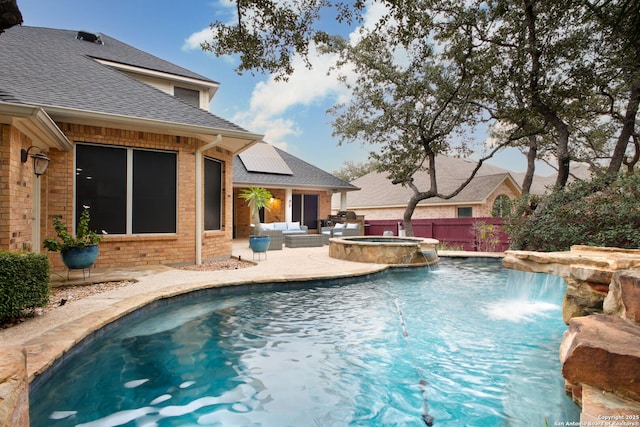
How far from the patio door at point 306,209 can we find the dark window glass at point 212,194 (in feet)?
30.1

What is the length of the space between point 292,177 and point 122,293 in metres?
13.2

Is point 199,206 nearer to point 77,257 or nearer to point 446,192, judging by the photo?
point 77,257

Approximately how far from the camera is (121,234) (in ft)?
24.1

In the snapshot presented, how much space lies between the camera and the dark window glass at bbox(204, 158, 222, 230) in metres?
8.81

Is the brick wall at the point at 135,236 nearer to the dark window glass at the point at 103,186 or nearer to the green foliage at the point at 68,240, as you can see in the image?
the dark window glass at the point at 103,186

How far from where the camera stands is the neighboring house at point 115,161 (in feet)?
20.4

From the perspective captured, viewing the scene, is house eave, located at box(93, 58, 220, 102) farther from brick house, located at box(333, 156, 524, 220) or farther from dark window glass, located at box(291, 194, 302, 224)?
brick house, located at box(333, 156, 524, 220)

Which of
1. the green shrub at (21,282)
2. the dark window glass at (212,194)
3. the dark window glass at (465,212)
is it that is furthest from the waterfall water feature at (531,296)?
the dark window glass at (465,212)

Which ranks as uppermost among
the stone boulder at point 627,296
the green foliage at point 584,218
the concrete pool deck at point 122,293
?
the green foliage at point 584,218

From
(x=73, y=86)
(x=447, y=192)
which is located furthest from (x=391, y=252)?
(x=447, y=192)

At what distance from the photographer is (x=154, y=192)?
771cm

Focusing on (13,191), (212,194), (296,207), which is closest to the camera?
(13,191)

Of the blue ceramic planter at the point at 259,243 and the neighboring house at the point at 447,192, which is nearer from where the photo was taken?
the blue ceramic planter at the point at 259,243

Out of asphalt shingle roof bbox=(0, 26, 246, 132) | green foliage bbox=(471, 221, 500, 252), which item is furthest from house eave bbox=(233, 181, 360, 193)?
green foliage bbox=(471, 221, 500, 252)
